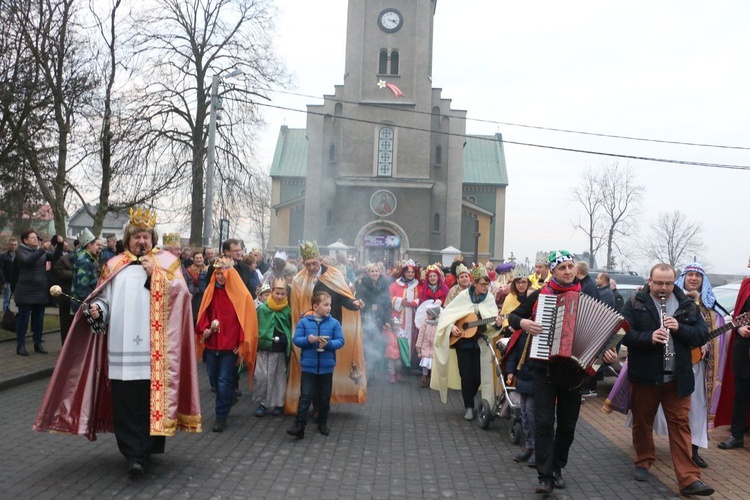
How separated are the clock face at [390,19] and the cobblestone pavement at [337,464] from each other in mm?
42292

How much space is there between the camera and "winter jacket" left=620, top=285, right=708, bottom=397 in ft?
22.7

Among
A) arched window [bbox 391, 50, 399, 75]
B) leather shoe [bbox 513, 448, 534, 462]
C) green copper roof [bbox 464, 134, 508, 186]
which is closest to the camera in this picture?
leather shoe [bbox 513, 448, 534, 462]

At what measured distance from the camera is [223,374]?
883 cm

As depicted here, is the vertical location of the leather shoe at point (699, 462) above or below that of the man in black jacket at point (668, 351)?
below

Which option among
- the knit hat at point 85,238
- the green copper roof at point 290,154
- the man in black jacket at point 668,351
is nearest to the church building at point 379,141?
the green copper roof at point 290,154

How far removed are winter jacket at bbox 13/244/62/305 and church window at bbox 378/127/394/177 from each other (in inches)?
1448

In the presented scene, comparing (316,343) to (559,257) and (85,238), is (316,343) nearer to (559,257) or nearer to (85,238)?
(559,257)

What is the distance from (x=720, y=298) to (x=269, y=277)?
289 inches

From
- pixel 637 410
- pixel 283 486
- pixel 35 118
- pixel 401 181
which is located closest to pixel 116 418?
pixel 283 486

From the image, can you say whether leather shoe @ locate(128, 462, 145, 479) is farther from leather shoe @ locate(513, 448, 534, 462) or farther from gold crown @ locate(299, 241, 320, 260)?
gold crown @ locate(299, 241, 320, 260)

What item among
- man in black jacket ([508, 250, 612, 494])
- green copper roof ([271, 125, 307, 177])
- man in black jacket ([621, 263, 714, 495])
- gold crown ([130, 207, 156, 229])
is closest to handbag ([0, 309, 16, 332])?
gold crown ([130, 207, 156, 229])

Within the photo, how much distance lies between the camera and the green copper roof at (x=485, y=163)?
214ft

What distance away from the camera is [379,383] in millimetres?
13203

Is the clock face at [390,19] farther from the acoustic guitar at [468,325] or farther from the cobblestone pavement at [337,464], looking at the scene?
the cobblestone pavement at [337,464]
